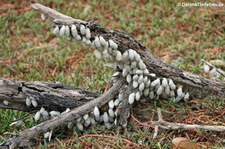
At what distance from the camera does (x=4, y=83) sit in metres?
3.11

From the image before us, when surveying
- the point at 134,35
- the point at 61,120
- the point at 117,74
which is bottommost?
the point at 61,120

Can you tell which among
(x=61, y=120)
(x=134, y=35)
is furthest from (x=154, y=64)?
(x=134, y=35)

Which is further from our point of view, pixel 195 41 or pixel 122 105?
pixel 195 41

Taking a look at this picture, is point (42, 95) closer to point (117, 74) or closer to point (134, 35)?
point (117, 74)

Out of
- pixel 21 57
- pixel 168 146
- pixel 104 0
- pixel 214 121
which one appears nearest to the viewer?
pixel 168 146

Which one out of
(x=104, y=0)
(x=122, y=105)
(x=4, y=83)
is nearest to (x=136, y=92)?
(x=122, y=105)

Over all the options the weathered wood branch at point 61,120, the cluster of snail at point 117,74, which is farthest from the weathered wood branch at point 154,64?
the weathered wood branch at point 61,120

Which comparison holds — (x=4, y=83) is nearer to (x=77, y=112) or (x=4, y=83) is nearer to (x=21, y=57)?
(x=77, y=112)

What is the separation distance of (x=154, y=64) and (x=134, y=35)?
2178mm

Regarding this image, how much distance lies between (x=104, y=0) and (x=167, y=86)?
3.10 meters

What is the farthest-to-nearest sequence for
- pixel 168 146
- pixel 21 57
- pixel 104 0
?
pixel 104 0 → pixel 21 57 → pixel 168 146

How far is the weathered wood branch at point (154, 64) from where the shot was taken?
313 cm

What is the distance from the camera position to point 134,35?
5453mm

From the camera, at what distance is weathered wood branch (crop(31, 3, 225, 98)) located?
10.3 ft
